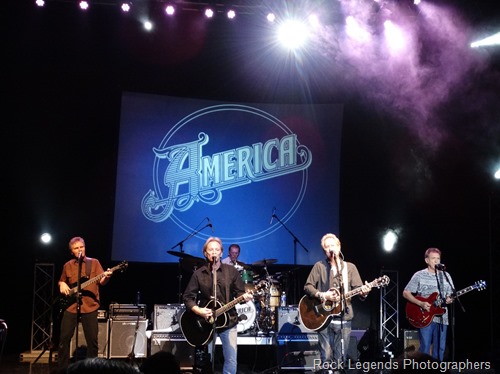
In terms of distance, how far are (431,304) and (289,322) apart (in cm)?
251

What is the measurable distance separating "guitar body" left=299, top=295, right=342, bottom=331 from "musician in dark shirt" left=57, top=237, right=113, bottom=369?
309 cm

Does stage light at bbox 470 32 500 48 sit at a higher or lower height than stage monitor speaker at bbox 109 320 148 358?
higher

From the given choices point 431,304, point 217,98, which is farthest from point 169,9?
point 431,304

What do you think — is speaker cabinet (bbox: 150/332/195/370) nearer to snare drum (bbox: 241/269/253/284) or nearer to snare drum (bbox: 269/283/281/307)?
snare drum (bbox: 241/269/253/284)

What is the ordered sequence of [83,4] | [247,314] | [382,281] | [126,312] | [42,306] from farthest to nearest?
[42,306] → [83,4] → [126,312] → [247,314] → [382,281]

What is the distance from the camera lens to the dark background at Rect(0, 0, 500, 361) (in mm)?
12742

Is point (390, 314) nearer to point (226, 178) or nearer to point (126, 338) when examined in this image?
point (226, 178)

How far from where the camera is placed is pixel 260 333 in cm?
1093

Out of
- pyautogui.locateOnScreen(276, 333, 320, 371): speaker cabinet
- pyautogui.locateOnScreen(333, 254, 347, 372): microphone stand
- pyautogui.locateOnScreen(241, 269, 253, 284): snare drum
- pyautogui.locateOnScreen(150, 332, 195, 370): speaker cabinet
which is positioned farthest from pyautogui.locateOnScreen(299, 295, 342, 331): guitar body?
pyautogui.locateOnScreen(150, 332, 195, 370): speaker cabinet

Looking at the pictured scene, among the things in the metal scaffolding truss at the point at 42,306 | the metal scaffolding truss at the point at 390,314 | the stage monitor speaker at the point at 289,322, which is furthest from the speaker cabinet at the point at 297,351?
the metal scaffolding truss at the point at 42,306

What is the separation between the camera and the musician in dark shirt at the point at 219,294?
8359 mm

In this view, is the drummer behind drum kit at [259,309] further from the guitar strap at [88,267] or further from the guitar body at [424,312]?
the guitar strap at [88,267]

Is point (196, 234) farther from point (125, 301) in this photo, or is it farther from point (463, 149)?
point (463, 149)

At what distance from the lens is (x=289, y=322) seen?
10.7m
